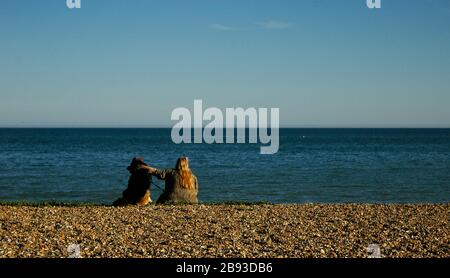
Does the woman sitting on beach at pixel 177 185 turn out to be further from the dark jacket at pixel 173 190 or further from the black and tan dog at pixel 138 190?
the black and tan dog at pixel 138 190

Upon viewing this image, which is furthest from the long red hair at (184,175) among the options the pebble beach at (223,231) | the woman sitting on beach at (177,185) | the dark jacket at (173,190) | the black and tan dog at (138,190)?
the pebble beach at (223,231)

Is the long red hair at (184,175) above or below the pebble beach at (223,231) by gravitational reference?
above

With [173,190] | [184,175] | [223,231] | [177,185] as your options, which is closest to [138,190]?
[173,190]

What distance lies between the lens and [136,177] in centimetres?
1961

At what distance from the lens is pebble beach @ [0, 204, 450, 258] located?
1103cm

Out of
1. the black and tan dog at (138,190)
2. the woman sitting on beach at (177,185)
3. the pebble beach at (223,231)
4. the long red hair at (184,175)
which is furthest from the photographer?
the long red hair at (184,175)

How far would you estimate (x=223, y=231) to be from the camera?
13.1 m

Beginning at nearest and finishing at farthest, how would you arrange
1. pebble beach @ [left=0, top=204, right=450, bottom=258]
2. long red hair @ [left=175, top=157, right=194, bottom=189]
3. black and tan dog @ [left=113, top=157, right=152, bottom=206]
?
A: pebble beach @ [left=0, top=204, right=450, bottom=258] < black and tan dog @ [left=113, top=157, right=152, bottom=206] < long red hair @ [left=175, top=157, right=194, bottom=189]

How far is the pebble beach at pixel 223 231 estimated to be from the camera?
11.0 metres

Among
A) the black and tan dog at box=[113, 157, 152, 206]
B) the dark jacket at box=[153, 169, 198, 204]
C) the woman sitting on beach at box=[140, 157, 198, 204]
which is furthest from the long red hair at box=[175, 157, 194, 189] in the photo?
the black and tan dog at box=[113, 157, 152, 206]

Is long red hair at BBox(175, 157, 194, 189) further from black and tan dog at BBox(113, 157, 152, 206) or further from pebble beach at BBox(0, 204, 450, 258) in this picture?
pebble beach at BBox(0, 204, 450, 258)

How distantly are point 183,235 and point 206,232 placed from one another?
64 centimetres

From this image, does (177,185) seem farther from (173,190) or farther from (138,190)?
(138,190)
